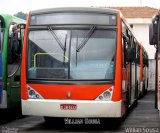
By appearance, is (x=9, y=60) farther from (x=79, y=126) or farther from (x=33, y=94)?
(x=79, y=126)

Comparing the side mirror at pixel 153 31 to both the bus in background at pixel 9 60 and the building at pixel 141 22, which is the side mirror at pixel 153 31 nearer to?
the bus in background at pixel 9 60

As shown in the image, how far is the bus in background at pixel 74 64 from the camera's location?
12164 millimetres

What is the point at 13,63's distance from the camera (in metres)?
14.9

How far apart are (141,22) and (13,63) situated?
4569cm

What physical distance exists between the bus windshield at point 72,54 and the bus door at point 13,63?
1.06 meters

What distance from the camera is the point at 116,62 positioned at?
12.4m

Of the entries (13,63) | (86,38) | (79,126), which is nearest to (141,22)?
(13,63)

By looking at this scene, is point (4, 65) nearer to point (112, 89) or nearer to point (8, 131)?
point (8, 131)

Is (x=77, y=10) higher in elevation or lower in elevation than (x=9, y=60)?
higher

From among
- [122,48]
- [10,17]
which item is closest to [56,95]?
[122,48]

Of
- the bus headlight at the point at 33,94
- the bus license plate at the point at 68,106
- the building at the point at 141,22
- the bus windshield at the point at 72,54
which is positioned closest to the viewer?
the bus license plate at the point at 68,106

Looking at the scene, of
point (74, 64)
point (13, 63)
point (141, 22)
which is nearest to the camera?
point (74, 64)

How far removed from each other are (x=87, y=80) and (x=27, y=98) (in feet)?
5.00

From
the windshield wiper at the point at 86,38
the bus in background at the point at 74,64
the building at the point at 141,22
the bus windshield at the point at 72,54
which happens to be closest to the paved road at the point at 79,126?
the bus in background at the point at 74,64
